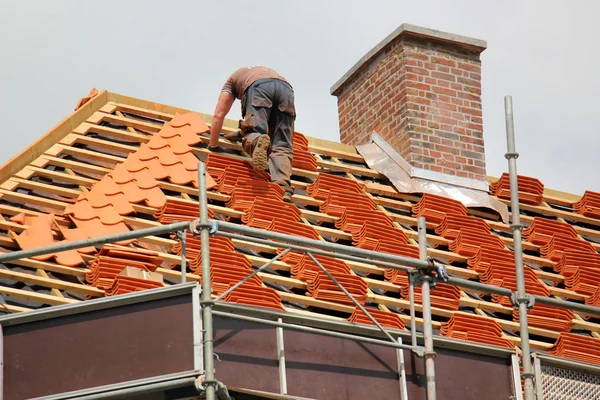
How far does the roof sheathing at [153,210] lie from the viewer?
14500 millimetres

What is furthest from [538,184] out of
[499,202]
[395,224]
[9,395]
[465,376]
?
[9,395]

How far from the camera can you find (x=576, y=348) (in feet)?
53.2

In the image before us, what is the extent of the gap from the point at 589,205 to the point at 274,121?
14.2 ft

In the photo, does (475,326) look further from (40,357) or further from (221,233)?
(40,357)

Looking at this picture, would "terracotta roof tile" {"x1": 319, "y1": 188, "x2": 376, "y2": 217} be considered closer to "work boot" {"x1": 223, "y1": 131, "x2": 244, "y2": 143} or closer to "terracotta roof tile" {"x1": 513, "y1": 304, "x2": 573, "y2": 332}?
"work boot" {"x1": 223, "y1": 131, "x2": 244, "y2": 143}

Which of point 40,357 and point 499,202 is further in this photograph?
point 499,202

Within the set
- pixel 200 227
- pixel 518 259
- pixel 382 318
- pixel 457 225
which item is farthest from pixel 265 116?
pixel 200 227

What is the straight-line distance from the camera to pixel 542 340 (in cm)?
1645

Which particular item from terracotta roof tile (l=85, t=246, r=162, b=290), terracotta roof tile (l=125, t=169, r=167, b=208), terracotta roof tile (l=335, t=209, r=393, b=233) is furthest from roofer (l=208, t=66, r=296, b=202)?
terracotta roof tile (l=85, t=246, r=162, b=290)

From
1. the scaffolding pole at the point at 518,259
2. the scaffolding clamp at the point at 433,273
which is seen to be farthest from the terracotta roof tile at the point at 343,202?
the scaffolding clamp at the point at 433,273

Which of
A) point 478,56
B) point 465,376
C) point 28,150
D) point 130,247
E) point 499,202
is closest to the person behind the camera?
point 465,376

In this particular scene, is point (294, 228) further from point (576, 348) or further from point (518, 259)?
point (576, 348)

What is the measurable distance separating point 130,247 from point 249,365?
257 cm

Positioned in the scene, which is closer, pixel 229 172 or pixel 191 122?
pixel 229 172
